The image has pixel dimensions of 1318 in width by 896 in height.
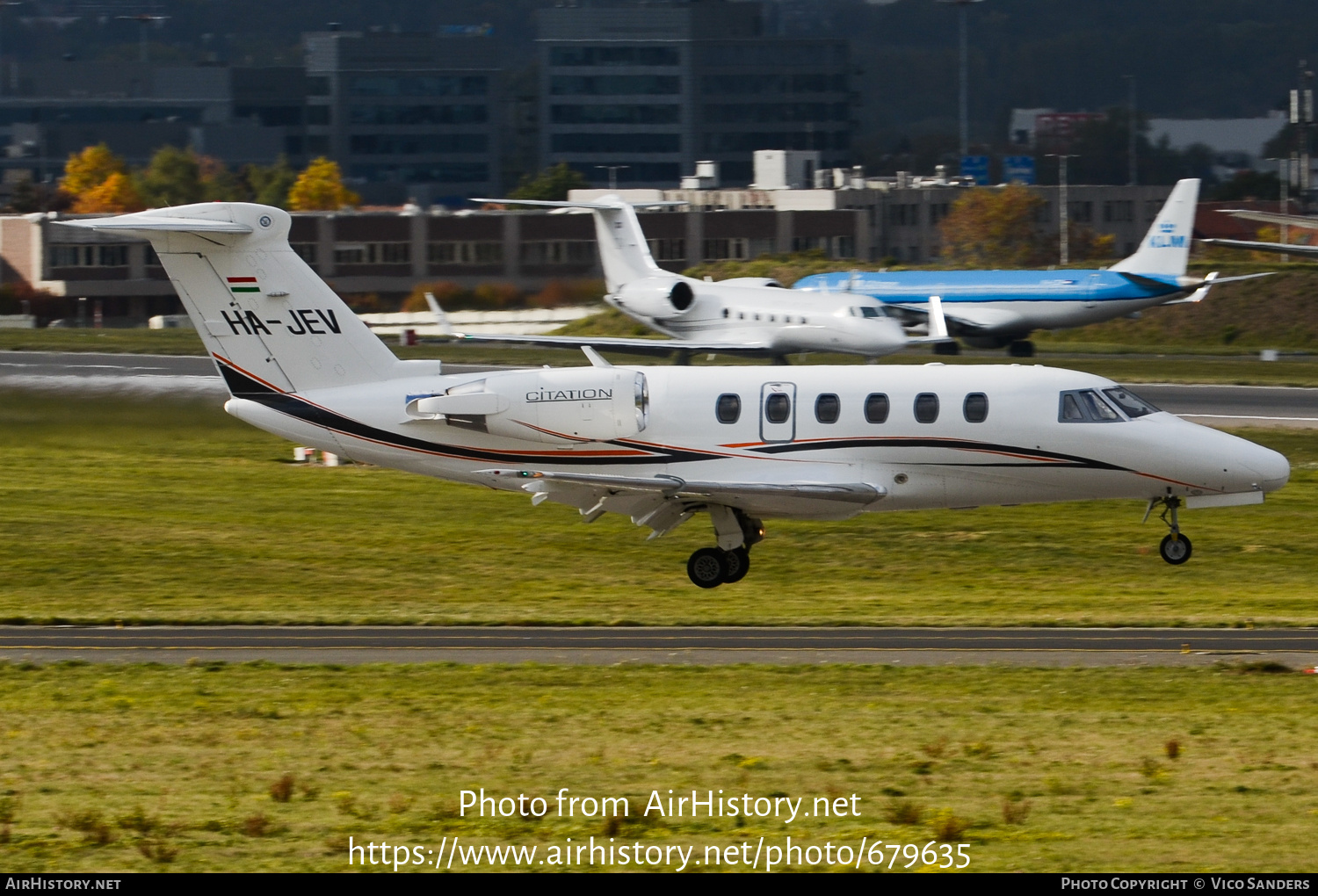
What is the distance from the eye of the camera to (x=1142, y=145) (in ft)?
586

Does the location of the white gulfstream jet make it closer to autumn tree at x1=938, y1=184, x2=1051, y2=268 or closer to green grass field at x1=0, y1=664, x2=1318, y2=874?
green grass field at x1=0, y1=664, x2=1318, y2=874

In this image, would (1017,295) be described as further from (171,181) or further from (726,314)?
(171,181)

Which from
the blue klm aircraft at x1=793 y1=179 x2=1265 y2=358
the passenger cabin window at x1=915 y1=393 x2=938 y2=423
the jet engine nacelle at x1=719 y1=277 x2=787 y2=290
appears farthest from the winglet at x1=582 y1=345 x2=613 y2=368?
the blue klm aircraft at x1=793 y1=179 x2=1265 y2=358

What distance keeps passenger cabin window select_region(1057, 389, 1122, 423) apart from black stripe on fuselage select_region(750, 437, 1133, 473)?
61 cm

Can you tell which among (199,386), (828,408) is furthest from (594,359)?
(199,386)

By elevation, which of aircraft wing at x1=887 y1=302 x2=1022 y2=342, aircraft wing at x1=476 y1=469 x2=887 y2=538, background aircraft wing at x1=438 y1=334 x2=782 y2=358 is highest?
aircraft wing at x1=887 y1=302 x2=1022 y2=342

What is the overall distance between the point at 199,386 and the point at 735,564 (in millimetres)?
13360

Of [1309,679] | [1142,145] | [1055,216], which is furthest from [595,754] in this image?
[1142,145]

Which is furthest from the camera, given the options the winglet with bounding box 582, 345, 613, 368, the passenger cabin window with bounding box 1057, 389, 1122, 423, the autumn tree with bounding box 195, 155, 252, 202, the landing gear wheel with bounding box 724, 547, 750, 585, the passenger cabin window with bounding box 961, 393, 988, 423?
the autumn tree with bounding box 195, 155, 252, 202

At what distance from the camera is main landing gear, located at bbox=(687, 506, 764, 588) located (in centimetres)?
2834

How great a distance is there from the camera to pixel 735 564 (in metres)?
28.9

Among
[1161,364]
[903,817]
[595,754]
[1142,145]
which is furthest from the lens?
[1142,145]

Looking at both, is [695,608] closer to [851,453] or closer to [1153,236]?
[851,453]

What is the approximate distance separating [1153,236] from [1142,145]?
11628cm
